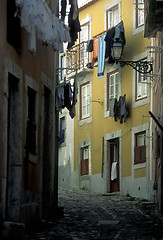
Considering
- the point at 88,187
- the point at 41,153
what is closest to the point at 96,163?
the point at 88,187

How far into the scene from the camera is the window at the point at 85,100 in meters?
33.6

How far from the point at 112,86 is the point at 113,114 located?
1.72 m

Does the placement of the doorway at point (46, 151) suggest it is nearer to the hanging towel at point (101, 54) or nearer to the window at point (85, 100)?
the hanging towel at point (101, 54)

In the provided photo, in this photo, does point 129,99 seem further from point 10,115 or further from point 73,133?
point 10,115

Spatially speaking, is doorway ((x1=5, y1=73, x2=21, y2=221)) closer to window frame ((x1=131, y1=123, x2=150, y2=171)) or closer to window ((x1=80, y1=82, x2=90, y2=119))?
window frame ((x1=131, y1=123, x2=150, y2=171))

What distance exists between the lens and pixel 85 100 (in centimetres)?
3388

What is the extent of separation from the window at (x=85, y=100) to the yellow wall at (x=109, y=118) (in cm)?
59

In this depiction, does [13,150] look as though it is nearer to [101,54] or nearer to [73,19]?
[73,19]

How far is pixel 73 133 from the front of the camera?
3478cm

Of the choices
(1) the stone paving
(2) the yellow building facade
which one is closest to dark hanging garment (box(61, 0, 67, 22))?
(1) the stone paving

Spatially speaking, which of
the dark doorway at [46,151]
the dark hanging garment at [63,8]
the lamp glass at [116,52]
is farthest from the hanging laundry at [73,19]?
the lamp glass at [116,52]

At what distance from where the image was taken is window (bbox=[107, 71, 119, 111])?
30.7m

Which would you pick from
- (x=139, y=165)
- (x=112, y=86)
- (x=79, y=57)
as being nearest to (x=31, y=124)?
(x=139, y=165)

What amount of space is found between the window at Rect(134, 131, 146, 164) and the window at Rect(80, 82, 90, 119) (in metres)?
5.44
